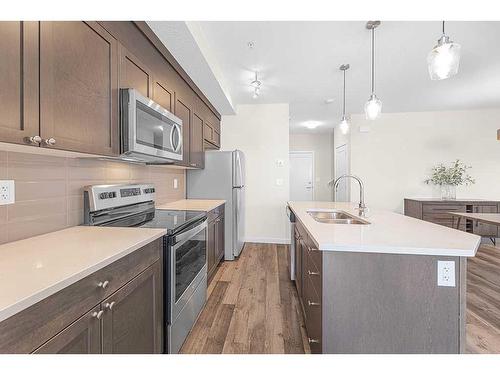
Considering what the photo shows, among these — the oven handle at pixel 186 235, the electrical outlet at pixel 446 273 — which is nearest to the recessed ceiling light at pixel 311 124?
the oven handle at pixel 186 235

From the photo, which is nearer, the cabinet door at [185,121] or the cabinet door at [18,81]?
the cabinet door at [18,81]

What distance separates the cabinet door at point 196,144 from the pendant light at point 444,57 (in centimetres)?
221

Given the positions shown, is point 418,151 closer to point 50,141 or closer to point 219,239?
point 219,239

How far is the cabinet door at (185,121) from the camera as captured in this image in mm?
2438

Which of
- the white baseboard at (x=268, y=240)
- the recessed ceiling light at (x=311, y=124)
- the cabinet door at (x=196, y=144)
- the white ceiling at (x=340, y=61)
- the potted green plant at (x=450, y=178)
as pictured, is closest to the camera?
the white ceiling at (x=340, y=61)

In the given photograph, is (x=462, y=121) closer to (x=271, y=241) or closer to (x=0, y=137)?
(x=271, y=241)

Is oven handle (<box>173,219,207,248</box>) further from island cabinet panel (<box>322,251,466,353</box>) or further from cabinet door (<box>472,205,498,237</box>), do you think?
cabinet door (<box>472,205,498,237</box>)

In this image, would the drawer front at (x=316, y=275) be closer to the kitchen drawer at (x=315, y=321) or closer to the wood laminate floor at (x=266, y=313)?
the kitchen drawer at (x=315, y=321)

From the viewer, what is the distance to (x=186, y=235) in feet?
5.59

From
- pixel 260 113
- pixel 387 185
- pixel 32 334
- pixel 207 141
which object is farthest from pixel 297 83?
pixel 32 334

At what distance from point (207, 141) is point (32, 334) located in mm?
3069

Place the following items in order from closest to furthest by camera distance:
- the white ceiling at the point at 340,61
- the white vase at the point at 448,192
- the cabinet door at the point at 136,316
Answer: the cabinet door at the point at 136,316
the white ceiling at the point at 340,61
the white vase at the point at 448,192

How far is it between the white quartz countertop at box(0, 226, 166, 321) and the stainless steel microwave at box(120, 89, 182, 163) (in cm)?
52

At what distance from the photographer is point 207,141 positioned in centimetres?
355
